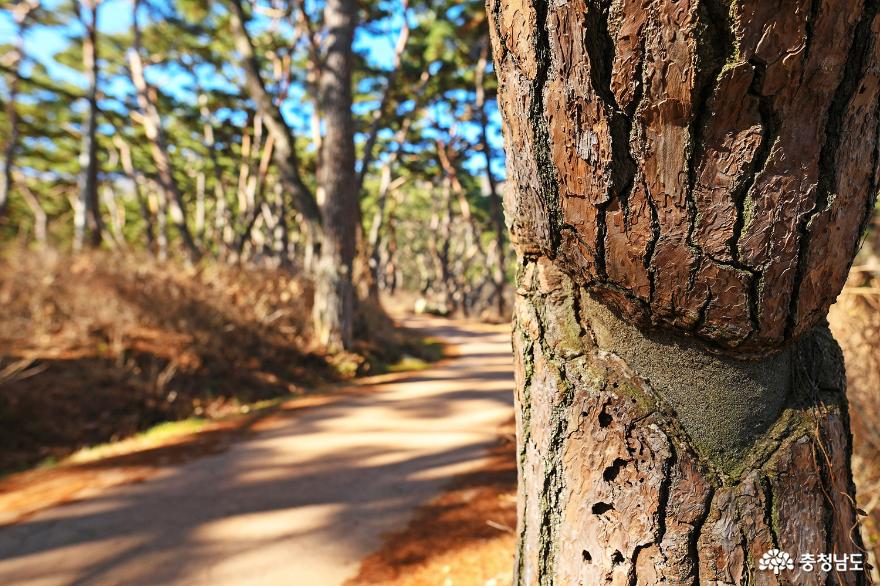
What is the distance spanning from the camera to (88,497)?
3.46 metres

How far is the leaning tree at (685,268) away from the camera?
2.65 feet

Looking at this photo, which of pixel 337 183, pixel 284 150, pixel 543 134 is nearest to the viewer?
pixel 543 134

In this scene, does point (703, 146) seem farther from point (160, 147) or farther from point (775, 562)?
point (160, 147)

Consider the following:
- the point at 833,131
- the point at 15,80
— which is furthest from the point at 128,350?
the point at 15,80

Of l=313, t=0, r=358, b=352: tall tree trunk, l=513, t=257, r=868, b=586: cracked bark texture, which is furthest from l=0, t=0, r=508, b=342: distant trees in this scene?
l=513, t=257, r=868, b=586: cracked bark texture

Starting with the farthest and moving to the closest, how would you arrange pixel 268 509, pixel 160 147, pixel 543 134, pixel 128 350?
pixel 160 147
pixel 128 350
pixel 268 509
pixel 543 134

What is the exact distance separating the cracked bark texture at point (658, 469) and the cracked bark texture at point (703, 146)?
14cm

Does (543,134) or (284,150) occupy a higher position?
(284,150)

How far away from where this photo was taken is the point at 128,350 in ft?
19.1

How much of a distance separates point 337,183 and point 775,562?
7603 mm

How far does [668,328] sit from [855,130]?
453 millimetres

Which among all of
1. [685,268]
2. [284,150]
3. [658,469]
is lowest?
[658,469]

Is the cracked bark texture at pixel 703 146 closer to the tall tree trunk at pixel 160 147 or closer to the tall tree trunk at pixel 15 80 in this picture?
the tall tree trunk at pixel 160 147

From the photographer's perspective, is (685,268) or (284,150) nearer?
(685,268)
